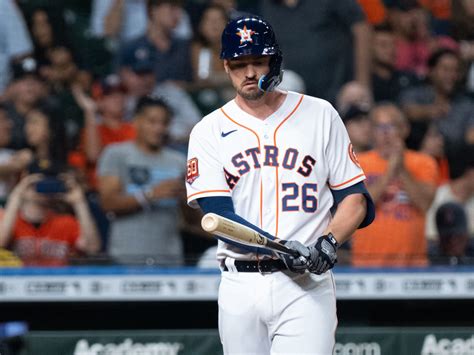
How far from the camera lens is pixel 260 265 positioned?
122 inches

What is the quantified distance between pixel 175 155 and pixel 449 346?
197 cm

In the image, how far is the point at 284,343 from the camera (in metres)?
3.04

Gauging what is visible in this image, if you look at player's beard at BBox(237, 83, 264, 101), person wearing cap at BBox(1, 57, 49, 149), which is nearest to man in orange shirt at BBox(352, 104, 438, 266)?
person wearing cap at BBox(1, 57, 49, 149)

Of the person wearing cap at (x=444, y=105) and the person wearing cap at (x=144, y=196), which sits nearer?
the person wearing cap at (x=144, y=196)

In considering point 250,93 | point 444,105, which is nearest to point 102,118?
point 444,105

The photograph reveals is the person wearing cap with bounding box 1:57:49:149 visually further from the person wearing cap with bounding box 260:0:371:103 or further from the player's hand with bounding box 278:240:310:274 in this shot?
the player's hand with bounding box 278:240:310:274

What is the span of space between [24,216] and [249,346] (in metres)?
2.99

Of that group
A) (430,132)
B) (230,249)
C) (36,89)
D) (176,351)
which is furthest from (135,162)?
(230,249)

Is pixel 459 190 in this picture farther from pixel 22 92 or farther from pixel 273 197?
pixel 273 197

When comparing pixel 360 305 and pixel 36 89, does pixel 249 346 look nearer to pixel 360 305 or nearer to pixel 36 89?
pixel 360 305

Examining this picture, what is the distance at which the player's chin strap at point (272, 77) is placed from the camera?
122 inches

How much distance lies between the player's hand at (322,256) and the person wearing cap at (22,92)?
11.2 feet

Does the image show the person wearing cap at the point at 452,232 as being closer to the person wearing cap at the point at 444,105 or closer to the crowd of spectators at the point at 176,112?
the crowd of spectators at the point at 176,112

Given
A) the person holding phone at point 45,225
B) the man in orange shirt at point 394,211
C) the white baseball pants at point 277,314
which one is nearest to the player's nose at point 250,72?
the white baseball pants at point 277,314
